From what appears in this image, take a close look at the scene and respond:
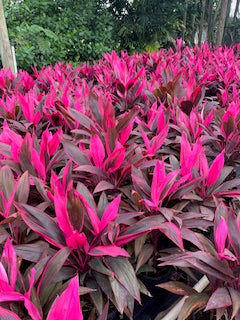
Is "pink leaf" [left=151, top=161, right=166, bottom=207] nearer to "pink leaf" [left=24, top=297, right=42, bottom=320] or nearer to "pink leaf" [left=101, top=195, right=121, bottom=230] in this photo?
"pink leaf" [left=101, top=195, right=121, bottom=230]

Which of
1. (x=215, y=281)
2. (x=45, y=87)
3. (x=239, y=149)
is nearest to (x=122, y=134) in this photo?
(x=239, y=149)

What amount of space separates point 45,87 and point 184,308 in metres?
2.06

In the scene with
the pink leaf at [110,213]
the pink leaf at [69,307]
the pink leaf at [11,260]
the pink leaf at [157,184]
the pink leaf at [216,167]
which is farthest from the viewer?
the pink leaf at [216,167]

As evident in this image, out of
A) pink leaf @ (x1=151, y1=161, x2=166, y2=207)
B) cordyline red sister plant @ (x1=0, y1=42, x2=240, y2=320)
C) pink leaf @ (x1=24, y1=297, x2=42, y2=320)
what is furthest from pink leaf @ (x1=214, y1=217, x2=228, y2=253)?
pink leaf @ (x1=24, y1=297, x2=42, y2=320)

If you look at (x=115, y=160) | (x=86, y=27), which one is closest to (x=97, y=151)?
(x=115, y=160)

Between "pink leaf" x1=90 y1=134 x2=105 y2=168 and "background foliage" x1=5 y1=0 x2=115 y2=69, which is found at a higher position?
"background foliage" x1=5 y1=0 x2=115 y2=69

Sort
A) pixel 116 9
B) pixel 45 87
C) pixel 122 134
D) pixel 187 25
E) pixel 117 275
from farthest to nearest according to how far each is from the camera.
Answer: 1. pixel 187 25
2. pixel 116 9
3. pixel 45 87
4. pixel 122 134
5. pixel 117 275

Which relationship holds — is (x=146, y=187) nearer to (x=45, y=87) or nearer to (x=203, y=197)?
(x=203, y=197)

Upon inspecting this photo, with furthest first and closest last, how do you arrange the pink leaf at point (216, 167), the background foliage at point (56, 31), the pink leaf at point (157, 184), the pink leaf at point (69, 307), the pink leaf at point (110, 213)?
the background foliage at point (56, 31), the pink leaf at point (216, 167), the pink leaf at point (157, 184), the pink leaf at point (110, 213), the pink leaf at point (69, 307)

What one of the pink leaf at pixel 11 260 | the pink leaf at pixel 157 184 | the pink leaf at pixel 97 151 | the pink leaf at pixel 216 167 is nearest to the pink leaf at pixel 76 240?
the pink leaf at pixel 11 260

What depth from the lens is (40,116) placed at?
5.41 ft

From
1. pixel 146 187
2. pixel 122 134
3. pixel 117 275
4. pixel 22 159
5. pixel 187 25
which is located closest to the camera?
pixel 117 275

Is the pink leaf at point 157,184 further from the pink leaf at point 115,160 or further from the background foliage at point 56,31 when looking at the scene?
the background foliage at point 56,31

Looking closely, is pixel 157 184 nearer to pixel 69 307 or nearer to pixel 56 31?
pixel 69 307
